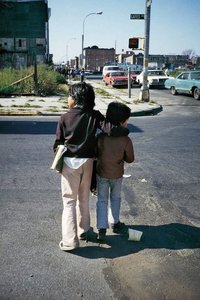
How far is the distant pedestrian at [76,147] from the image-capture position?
11.8 ft

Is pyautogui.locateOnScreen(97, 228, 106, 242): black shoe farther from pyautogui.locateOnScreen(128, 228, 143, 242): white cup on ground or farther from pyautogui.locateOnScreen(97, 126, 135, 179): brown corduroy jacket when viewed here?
pyautogui.locateOnScreen(97, 126, 135, 179): brown corduroy jacket

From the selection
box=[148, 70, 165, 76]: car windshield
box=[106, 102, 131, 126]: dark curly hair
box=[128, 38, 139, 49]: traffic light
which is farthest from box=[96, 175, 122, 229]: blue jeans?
box=[148, 70, 165, 76]: car windshield

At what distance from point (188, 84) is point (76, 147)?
62.4 feet

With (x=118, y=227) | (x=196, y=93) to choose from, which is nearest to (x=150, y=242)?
(x=118, y=227)

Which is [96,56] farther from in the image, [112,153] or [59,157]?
[59,157]

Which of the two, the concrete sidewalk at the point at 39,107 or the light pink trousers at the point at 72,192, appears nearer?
the light pink trousers at the point at 72,192

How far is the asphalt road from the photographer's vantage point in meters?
3.14

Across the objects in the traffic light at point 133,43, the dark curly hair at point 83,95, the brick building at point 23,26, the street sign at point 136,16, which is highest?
the brick building at point 23,26

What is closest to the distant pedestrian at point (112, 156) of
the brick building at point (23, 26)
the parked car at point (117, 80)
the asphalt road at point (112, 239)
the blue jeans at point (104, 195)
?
the blue jeans at point (104, 195)

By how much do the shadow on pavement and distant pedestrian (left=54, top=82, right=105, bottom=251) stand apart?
250 mm

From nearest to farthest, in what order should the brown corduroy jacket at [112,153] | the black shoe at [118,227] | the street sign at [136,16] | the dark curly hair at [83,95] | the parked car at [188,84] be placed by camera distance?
the dark curly hair at [83,95] → the brown corduroy jacket at [112,153] → the black shoe at [118,227] → the street sign at [136,16] → the parked car at [188,84]

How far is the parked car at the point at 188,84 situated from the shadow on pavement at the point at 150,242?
17.1m

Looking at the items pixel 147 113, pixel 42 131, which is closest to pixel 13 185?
pixel 42 131

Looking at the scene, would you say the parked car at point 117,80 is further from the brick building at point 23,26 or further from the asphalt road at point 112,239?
the brick building at point 23,26
